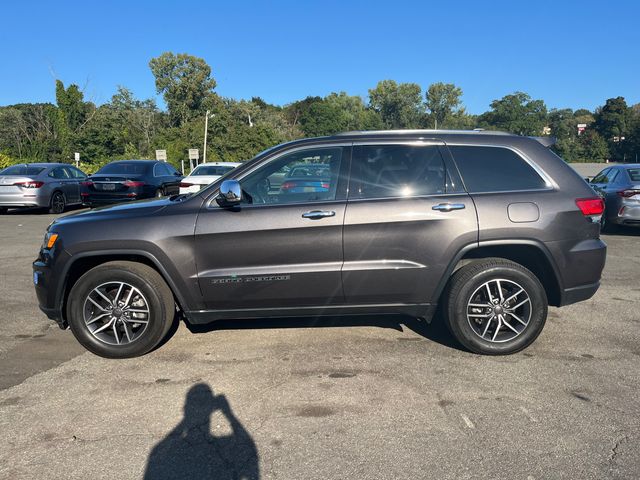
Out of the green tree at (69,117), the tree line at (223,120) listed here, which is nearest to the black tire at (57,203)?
the tree line at (223,120)

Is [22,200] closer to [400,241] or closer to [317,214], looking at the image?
[317,214]

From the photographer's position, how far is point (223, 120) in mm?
57594

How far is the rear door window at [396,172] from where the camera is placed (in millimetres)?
4418

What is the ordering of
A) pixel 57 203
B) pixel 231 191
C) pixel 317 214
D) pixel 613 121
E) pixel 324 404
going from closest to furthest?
pixel 324 404 → pixel 231 191 → pixel 317 214 → pixel 57 203 → pixel 613 121

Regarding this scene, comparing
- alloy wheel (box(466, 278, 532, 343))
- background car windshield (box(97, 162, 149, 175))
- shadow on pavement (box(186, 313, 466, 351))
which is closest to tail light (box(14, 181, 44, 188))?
background car windshield (box(97, 162, 149, 175))

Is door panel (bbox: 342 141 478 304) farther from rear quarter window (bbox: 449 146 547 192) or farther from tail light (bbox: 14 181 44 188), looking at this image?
tail light (bbox: 14 181 44 188)

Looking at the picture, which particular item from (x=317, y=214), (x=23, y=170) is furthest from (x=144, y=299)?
(x=23, y=170)

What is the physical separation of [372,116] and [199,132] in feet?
157

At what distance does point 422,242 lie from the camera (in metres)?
4.30

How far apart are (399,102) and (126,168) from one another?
3352 inches

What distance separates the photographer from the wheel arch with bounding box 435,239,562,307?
4355 millimetres

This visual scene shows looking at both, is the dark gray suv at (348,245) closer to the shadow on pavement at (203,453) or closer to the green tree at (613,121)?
the shadow on pavement at (203,453)

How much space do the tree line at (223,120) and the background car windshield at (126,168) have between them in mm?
19764

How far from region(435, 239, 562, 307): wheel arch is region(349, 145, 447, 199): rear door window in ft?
1.98
